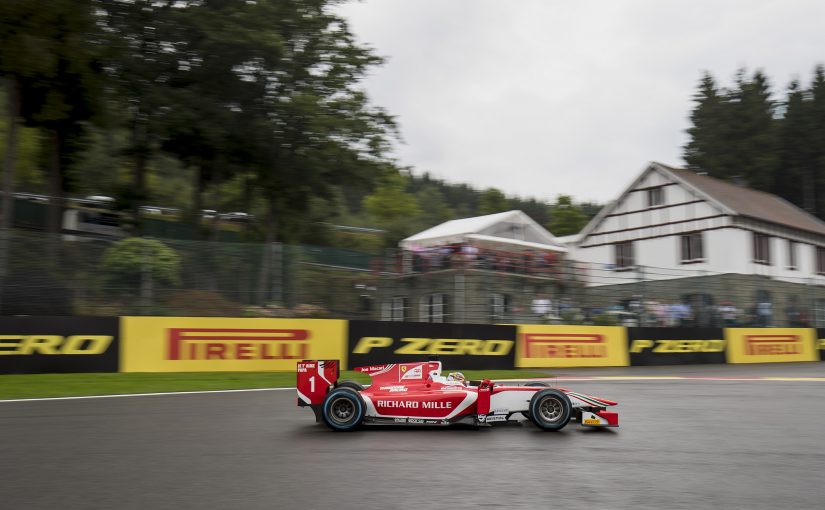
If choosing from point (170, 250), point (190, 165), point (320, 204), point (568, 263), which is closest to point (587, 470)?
point (170, 250)

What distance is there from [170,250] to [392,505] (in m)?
12.4

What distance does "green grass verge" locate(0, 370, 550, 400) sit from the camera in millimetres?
12010

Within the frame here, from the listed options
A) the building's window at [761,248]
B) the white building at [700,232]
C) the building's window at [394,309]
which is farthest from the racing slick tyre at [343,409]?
the building's window at [761,248]

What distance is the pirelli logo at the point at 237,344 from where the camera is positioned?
1552 centimetres

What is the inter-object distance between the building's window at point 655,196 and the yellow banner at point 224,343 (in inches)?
1031

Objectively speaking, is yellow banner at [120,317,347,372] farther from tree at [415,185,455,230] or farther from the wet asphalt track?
tree at [415,185,455,230]

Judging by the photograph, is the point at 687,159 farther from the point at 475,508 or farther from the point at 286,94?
the point at 475,508

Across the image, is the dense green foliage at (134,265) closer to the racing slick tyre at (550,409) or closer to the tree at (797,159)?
the racing slick tyre at (550,409)

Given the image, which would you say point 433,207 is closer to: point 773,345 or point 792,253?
point 792,253

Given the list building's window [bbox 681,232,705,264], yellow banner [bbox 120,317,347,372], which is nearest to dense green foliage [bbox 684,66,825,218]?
building's window [bbox 681,232,705,264]

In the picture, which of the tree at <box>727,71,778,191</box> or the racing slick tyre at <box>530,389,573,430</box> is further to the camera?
the tree at <box>727,71,778,191</box>

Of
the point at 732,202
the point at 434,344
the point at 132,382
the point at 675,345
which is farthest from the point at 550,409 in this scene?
the point at 732,202

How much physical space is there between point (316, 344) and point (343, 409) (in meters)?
8.20

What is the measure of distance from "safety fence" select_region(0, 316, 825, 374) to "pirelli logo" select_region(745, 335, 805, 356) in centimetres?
38
